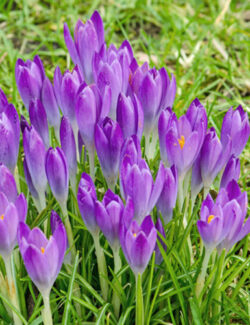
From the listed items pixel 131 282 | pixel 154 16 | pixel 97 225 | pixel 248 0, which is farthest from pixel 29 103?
pixel 248 0

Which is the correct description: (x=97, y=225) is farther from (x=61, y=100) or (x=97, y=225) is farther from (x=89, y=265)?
(x=61, y=100)

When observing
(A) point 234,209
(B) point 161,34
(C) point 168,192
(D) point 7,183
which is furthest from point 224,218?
(B) point 161,34

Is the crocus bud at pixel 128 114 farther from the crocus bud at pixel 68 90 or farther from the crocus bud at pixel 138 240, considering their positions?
the crocus bud at pixel 138 240

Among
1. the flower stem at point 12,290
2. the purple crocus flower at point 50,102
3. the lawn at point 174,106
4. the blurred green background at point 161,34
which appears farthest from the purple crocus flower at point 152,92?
the blurred green background at point 161,34

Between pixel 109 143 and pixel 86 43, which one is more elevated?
pixel 86 43

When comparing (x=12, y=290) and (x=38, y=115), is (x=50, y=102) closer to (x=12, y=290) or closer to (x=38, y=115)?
(x=38, y=115)
